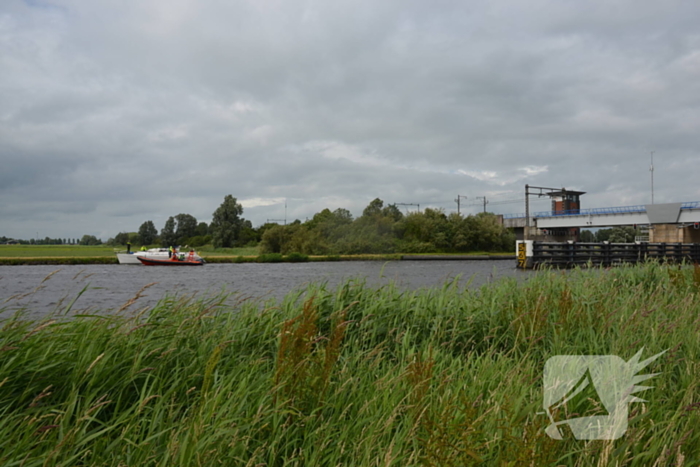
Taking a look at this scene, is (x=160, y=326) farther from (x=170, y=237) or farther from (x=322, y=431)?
(x=170, y=237)

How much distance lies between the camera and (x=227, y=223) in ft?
281

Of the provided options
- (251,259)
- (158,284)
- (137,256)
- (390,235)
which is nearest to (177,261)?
(137,256)

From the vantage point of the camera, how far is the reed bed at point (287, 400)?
2.37m

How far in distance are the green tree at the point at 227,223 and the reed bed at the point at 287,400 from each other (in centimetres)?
8264

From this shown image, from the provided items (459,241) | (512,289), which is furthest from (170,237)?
(512,289)

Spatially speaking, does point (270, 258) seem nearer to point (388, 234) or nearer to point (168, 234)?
point (388, 234)

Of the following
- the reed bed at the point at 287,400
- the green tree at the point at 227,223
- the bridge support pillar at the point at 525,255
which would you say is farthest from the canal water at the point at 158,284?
the green tree at the point at 227,223

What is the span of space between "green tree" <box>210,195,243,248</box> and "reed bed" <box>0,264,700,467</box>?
271 feet

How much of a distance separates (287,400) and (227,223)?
283 feet

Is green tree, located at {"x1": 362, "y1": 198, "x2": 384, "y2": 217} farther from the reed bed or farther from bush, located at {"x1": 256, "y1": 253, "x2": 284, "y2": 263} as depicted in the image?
the reed bed

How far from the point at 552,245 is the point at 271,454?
3642cm

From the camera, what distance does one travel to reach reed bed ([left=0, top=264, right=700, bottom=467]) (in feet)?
7.77

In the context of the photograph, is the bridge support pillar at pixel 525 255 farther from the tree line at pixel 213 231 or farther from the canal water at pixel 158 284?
the tree line at pixel 213 231

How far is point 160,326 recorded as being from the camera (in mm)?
4402
